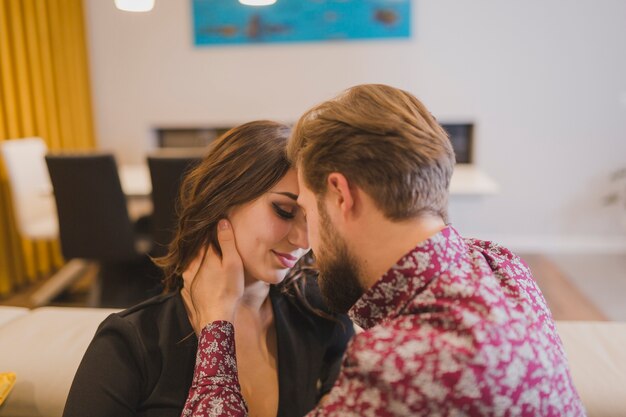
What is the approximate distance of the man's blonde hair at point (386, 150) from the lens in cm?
86

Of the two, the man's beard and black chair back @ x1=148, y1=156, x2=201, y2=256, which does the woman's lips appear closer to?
the man's beard

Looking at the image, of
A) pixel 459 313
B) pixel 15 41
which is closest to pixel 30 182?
pixel 15 41

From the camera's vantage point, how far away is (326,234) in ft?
3.06

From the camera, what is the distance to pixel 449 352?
719 mm

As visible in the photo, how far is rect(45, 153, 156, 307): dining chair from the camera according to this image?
2.85 m

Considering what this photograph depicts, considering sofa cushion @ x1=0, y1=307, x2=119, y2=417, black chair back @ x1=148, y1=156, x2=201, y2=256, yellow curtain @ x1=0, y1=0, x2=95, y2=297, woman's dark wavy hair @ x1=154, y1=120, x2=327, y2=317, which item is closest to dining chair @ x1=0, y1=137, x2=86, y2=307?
yellow curtain @ x1=0, y1=0, x2=95, y2=297

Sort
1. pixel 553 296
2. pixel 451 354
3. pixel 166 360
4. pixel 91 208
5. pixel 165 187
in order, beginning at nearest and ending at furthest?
1. pixel 451 354
2. pixel 166 360
3. pixel 165 187
4. pixel 91 208
5. pixel 553 296

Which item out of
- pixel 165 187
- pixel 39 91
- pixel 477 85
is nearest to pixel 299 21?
pixel 477 85

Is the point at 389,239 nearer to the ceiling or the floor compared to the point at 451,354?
nearer to the ceiling

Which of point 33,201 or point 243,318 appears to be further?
point 33,201

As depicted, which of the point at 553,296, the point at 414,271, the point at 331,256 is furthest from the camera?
the point at 553,296

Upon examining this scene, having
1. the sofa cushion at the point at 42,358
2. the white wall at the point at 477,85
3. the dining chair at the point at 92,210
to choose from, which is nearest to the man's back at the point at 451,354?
the sofa cushion at the point at 42,358

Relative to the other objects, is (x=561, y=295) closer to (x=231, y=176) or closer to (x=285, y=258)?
(x=285, y=258)

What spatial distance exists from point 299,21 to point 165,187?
2318 millimetres
